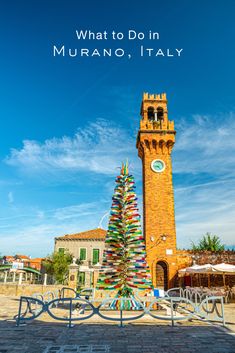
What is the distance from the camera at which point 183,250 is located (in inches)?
772

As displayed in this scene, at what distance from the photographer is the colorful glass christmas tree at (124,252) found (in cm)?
1016

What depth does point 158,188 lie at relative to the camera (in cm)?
2111

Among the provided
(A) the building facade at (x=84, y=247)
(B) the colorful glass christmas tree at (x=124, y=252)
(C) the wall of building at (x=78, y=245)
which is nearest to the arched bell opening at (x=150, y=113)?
(B) the colorful glass christmas tree at (x=124, y=252)

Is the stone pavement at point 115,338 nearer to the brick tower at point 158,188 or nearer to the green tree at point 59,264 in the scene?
the brick tower at point 158,188

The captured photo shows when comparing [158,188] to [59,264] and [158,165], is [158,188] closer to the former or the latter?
[158,165]

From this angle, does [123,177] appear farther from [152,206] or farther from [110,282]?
[152,206]

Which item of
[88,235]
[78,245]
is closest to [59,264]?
[78,245]

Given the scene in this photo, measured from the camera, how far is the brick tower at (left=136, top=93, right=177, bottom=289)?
19266 millimetres

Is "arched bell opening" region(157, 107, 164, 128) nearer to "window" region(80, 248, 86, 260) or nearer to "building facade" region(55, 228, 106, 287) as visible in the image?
"building facade" region(55, 228, 106, 287)

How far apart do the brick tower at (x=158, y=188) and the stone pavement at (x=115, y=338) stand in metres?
12.4

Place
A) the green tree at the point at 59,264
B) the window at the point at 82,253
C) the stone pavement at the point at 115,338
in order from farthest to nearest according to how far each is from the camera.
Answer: the window at the point at 82,253
the green tree at the point at 59,264
the stone pavement at the point at 115,338

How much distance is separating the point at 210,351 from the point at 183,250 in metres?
15.8

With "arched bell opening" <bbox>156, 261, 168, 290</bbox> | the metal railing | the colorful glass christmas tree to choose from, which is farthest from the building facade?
the colorful glass christmas tree

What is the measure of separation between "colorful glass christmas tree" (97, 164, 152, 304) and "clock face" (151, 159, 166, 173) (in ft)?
33.8
